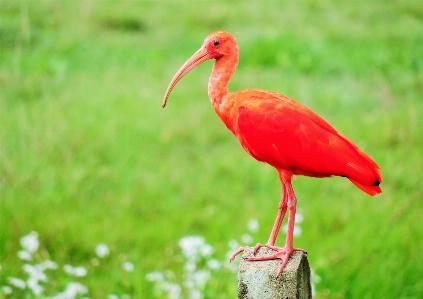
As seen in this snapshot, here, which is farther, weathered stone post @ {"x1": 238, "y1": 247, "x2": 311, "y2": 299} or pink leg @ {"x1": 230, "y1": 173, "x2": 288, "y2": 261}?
pink leg @ {"x1": 230, "y1": 173, "x2": 288, "y2": 261}

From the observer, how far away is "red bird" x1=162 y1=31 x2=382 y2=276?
1934mm

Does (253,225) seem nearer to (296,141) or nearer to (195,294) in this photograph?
(195,294)

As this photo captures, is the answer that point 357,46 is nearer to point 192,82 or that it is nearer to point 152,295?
point 192,82

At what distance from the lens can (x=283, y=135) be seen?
1979mm

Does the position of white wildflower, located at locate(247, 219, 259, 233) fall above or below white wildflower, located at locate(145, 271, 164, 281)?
above

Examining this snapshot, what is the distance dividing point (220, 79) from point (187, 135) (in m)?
4.25

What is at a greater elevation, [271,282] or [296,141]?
[296,141]

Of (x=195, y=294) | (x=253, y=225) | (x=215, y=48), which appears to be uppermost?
(x=253, y=225)

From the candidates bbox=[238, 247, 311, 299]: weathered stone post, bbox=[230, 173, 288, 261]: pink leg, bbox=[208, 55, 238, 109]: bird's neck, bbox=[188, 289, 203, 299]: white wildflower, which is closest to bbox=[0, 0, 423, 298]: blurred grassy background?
bbox=[188, 289, 203, 299]: white wildflower

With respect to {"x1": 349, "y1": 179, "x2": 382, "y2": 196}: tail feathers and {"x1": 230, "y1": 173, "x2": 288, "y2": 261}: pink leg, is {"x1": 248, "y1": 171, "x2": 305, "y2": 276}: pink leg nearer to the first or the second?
{"x1": 230, "y1": 173, "x2": 288, "y2": 261}: pink leg

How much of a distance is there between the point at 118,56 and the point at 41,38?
1.12 m

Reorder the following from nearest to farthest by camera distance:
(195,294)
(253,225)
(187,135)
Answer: (195,294) < (253,225) < (187,135)

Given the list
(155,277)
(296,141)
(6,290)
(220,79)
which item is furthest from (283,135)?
(6,290)

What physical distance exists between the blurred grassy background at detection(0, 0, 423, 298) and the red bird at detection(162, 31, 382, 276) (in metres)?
1.80
